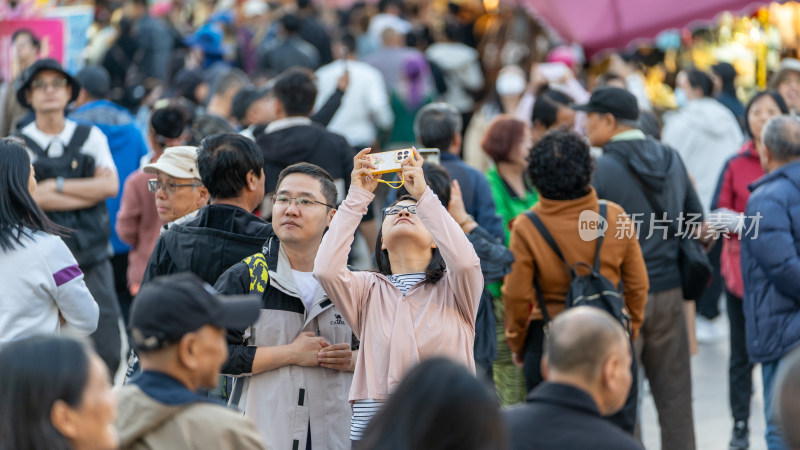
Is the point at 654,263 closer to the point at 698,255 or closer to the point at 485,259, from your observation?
the point at 698,255

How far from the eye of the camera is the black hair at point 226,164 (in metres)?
4.59

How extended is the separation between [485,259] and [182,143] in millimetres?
2340

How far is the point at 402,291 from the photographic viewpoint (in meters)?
4.24

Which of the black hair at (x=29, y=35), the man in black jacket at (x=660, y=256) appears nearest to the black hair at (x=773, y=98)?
the man in black jacket at (x=660, y=256)

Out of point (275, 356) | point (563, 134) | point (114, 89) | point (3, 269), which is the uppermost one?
point (114, 89)

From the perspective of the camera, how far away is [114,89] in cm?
1267

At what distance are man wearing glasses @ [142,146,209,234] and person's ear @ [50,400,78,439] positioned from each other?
2545 millimetres

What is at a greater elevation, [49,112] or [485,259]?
[49,112]

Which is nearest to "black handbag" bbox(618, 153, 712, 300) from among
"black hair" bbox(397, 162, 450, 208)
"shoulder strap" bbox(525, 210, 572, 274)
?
"shoulder strap" bbox(525, 210, 572, 274)

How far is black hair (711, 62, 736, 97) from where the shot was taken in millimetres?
9906

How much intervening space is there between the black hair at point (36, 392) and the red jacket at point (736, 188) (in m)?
5.21

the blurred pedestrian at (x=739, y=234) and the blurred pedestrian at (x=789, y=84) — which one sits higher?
the blurred pedestrian at (x=789, y=84)

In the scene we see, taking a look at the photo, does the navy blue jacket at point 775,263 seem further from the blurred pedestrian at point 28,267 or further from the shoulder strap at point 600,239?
the blurred pedestrian at point 28,267

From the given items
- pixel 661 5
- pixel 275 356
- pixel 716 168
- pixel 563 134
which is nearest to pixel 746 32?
pixel 661 5
